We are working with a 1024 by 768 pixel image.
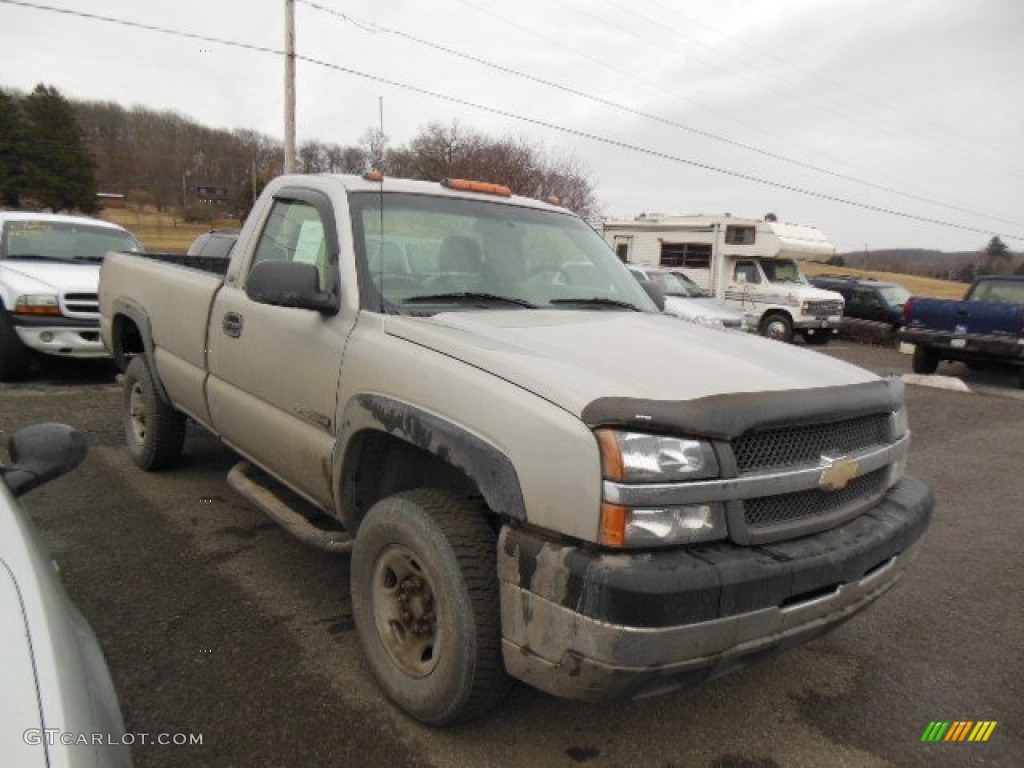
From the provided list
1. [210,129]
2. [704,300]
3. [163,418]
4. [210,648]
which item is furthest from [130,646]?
[210,129]

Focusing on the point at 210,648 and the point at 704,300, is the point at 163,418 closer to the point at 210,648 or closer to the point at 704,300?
the point at 210,648

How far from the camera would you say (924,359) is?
13523 mm

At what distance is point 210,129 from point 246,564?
210 ft

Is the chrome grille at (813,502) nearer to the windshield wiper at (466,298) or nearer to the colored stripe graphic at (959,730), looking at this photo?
the colored stripe graphic at (959,730)

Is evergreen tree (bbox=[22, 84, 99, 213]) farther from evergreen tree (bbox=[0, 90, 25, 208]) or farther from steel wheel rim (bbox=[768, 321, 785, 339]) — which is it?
steel wheel rim (bbox=[768, 321, 785, 339])

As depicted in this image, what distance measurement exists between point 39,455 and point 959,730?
329 centimetres

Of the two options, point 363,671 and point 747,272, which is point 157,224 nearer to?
point 747,272

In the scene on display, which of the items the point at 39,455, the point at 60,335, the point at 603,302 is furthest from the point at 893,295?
the point at 39,455

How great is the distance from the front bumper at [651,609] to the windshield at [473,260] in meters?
1.32

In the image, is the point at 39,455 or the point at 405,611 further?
the point at 405,611

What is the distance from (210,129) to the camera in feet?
193

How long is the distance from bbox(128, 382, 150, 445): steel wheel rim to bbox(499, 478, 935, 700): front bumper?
400 centimetres

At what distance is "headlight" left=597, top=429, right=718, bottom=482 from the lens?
192 cm

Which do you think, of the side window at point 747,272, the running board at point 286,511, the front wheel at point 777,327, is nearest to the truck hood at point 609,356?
the running board at point 286,511
